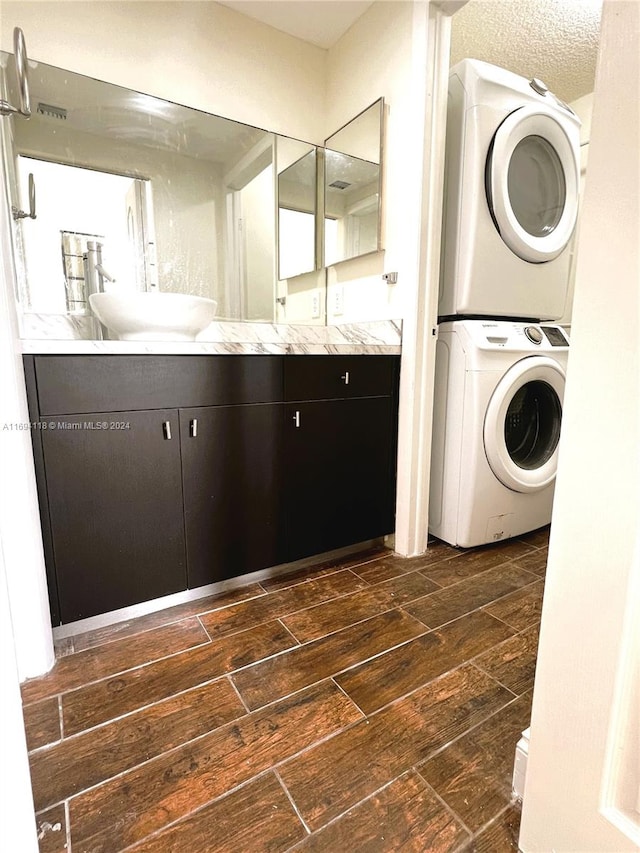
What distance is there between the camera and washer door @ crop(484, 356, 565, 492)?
1644 millimetres

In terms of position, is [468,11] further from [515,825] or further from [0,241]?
[515,825]

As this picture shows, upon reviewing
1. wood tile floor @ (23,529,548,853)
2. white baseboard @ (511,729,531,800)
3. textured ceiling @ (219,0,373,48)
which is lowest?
wood tile floor @ (23,529,548,853)

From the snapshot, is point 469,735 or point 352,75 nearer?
point 469,735

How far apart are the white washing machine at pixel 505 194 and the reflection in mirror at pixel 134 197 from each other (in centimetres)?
79

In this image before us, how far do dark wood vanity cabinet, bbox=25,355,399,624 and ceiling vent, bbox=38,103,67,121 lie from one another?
1.00 metres

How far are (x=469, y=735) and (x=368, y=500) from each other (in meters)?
0.87

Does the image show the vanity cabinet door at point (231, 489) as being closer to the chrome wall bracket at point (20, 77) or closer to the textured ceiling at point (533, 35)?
the chrome wall bracket at point (20, 77)

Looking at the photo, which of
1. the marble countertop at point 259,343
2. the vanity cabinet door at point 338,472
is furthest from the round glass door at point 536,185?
the vanity cabinet door at point 338,472

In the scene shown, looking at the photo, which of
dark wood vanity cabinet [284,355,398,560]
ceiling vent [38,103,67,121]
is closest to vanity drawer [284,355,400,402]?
dark wood vanity cabinet [284,355,398,560]

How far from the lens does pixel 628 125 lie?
1.56 ft

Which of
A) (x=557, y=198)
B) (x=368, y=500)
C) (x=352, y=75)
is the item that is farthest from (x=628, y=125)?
(x=352, y=75)

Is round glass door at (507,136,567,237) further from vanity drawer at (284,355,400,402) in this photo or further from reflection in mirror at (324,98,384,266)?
vanity drawer at (284,355,400,402)

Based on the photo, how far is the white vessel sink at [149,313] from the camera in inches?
47.1

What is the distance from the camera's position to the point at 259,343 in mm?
1318
